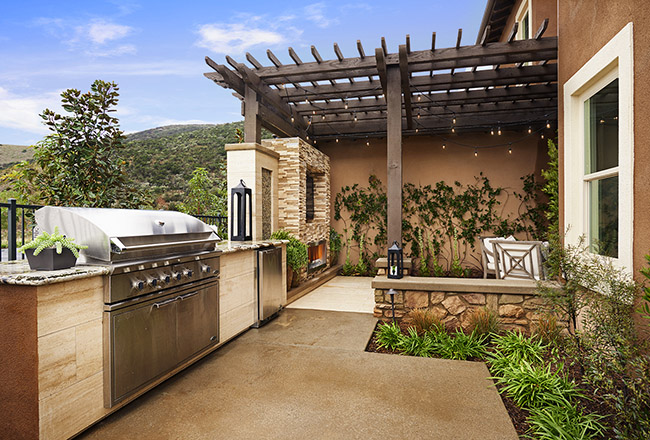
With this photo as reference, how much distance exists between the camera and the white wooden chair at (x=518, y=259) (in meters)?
4.66

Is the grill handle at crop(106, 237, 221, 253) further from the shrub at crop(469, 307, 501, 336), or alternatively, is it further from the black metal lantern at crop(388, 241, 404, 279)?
the shrub at crop(469, 307, 501, 336)

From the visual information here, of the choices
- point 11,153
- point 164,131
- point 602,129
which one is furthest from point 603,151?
point 164,131

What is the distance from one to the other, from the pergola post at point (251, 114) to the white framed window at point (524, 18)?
4.68 m

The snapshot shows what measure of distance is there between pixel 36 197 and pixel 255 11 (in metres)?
16.0

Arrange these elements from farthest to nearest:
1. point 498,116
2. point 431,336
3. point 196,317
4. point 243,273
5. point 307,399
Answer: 1. point 498,116
2. point 243,273
3. point 431,336
4. point 196,317
5. point 307,399

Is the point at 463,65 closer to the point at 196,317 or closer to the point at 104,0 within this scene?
the point at 196,317

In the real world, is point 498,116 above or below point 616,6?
above

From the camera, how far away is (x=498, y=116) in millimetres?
7410

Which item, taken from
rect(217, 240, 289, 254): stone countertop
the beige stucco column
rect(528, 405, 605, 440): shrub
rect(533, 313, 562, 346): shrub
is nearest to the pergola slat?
the beige stucco column

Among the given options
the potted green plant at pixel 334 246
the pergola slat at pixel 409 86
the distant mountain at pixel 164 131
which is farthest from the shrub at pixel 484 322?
the distant mountain at pixel 164 131

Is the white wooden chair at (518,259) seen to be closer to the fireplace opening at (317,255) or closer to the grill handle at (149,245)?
the fireplace opening at (317,255)

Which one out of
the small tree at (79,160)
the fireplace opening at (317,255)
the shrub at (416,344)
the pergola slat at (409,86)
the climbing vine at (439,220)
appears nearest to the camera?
the shrub at (416,344)

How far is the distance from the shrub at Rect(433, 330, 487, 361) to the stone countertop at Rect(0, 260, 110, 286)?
2.85 metres

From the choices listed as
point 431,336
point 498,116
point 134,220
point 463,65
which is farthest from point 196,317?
point 498,116
